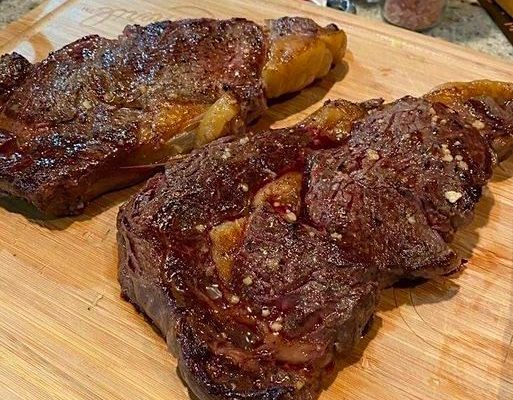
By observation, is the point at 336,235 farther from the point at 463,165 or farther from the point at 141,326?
the point at 141,326

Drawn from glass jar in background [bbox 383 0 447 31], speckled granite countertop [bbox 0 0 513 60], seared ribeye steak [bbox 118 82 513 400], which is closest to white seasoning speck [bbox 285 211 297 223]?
seared ribeye steak [bbox 118 82 513 400]

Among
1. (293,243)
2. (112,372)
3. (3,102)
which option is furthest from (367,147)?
(3,102)

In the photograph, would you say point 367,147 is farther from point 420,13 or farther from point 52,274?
point 420,13

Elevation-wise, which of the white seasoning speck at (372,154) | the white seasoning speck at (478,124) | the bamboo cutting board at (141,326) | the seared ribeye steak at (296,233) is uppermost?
the white seasoning speck at (478,124)

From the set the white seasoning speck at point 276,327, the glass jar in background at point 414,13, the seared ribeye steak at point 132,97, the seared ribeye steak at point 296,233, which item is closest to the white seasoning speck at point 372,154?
the seared ribeye steak at point 296,233

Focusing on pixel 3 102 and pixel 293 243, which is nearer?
pixel 293 243

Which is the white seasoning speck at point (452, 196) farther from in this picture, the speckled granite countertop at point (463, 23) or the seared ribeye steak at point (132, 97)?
the speckled granite countertop at point (463, 23)

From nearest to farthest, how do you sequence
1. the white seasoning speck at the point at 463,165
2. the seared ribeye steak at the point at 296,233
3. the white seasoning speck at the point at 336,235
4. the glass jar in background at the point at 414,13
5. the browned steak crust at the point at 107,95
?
1. the seared ribeye steak at the point at 296,233
2. the white seasoning speck at the point at 336,235
3. the white seasoning speck at the point at 463,165
4. the browned steak crust at the point at 107,95
5. the glass jar in background at the point at 414,13
